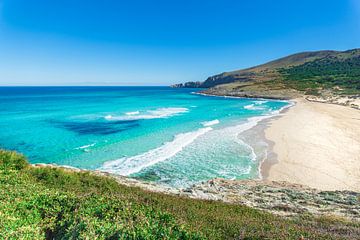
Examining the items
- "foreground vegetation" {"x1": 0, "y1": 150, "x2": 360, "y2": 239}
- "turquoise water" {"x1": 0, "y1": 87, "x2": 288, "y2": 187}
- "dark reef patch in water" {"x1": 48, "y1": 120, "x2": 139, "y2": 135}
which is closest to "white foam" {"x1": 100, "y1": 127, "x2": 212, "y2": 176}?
"turquoise water" {"x1": 0, "y1": 87, "x2": 288, "y2": 187}

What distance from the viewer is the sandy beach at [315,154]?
17.5 metres

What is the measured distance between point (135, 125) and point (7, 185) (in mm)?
28898

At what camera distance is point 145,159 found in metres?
21.5

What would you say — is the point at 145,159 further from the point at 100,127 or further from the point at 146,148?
the point at 100,127

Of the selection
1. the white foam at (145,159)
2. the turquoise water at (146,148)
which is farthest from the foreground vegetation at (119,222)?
the white foam at (145,159)

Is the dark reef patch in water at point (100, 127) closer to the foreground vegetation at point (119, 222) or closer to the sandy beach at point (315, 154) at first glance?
the sandy beach at point (315, 154)

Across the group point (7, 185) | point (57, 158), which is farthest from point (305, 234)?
point (57, 158)

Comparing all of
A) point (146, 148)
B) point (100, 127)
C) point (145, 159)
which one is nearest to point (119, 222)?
point (145, 159)

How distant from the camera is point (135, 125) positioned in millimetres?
37250

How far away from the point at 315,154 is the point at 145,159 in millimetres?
14284

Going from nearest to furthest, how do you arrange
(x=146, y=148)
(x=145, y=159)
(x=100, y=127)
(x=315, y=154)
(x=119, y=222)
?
(x=119, y=222)
(x=145, y=159)
(x=315, y=154)
(x=146, y=148)
(x=100, y=127)

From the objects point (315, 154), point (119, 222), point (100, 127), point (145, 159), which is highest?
point (119, 222)

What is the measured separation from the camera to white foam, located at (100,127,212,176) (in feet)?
63.5

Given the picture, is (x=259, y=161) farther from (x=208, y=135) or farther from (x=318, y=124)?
(x=318, y=124)
